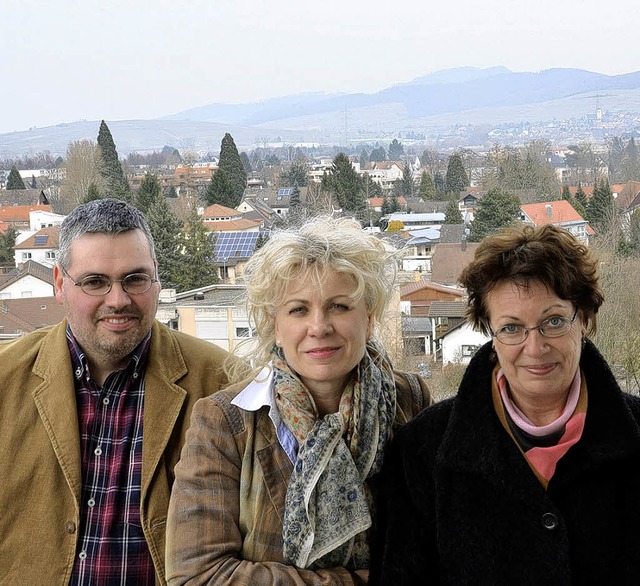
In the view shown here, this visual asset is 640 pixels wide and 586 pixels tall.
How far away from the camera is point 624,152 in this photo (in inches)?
1812

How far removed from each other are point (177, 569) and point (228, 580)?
11cm

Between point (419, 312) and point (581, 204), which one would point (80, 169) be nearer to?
point (581, 204)

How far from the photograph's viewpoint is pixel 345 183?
23391 mm

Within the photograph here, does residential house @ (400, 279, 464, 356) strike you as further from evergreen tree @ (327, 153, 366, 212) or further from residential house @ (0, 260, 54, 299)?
evergreen tree @ (327, 153, 366, 212)

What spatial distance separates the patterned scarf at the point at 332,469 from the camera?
5.43 ft

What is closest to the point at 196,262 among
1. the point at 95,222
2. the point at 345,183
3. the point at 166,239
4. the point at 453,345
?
the point at 166,239

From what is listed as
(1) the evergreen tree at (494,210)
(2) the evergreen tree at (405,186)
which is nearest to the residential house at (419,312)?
(1) the evergreen tree at (494,210)

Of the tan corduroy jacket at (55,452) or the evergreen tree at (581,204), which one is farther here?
the evergreen tree at (581,204)

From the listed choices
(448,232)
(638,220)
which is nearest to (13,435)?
(638,220)

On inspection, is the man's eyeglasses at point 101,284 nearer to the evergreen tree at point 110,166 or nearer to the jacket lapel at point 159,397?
the jacket lapel at point 159,397

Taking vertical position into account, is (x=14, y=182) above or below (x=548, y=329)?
below

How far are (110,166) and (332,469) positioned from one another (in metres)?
28.5

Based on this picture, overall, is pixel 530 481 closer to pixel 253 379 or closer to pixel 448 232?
pixel 253 379

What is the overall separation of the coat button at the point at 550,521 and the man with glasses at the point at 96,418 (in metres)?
0.87
